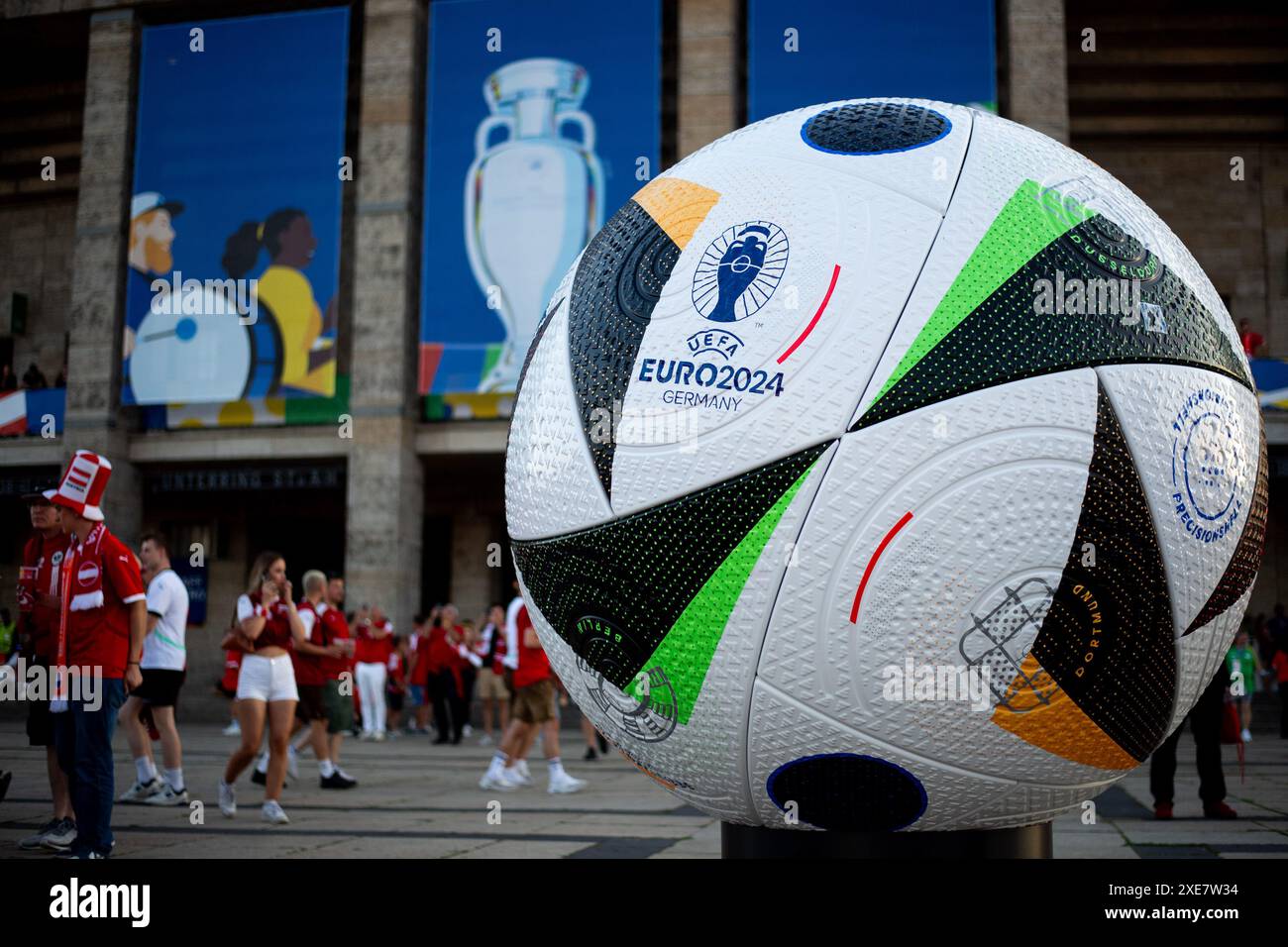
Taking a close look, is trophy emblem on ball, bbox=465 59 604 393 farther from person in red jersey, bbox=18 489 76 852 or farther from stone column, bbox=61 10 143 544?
person in red jersey, bbox=18 489 76 852

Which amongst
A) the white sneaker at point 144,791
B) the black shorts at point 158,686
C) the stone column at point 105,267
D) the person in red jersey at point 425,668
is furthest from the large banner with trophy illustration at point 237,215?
the white sneaker at point 144,791

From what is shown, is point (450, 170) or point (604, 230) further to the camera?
point (450, 170)

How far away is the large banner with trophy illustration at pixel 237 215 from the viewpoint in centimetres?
2491

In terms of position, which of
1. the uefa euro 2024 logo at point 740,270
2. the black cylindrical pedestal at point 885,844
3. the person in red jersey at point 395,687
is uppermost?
the uefa euro 2024 logo at point 740,270

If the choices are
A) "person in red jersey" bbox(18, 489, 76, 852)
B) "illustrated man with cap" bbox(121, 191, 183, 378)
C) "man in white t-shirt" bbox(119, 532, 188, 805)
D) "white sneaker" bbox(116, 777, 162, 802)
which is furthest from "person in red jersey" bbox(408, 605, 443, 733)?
"illustrated man with cap" bbox(121, 191, 183, 378)

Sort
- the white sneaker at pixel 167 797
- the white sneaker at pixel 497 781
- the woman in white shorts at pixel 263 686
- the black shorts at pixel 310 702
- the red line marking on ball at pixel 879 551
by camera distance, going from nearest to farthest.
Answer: the red line marking on ball at pixel 879 551 → the woman in white shorts at pixel 263 686 → the white sneaker at pixel 167 797 → the black shorts at pixel 310 702 → the white sneaker at pixel 497 781

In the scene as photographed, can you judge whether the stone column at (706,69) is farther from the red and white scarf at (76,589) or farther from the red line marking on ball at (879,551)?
the red line marking on ball at (879,551)

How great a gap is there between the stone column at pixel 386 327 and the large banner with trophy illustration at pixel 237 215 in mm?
851

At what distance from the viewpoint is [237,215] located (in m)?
25.7

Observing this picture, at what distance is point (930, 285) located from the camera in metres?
2.67

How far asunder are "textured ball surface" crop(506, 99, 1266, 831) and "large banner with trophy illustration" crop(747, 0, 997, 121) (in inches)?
837

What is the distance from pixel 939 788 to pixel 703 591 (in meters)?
0.71

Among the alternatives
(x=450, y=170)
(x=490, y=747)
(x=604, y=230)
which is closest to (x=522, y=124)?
(x=450, y=170)
